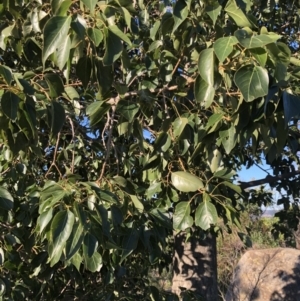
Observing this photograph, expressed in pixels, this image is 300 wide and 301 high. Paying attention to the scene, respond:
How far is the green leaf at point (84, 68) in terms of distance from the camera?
59.8 inches

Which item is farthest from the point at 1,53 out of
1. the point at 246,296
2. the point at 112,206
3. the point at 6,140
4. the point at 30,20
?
the point at 246,296

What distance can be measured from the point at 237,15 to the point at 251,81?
0.33 metres

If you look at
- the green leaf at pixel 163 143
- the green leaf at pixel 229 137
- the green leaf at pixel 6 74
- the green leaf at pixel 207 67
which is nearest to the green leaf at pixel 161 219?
the green leaf at pixel 163 143

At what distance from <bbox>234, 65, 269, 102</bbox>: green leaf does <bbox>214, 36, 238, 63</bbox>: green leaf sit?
2.2 inches

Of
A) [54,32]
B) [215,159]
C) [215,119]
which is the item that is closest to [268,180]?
[215,159]

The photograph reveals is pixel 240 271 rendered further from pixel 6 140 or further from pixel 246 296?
pixel 6 140

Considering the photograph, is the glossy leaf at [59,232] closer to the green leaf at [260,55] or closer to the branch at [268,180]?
the green leaf at [260,55]

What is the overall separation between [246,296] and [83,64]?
576cm

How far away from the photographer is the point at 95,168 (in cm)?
260

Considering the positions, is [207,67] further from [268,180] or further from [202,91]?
[268,180]

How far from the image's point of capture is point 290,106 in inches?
48.4

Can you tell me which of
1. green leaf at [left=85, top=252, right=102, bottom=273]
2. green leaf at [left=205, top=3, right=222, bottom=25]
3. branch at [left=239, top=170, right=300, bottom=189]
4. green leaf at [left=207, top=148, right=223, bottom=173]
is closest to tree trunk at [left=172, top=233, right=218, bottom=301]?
branch at [left=239, top=170, right=300, bottom=189]

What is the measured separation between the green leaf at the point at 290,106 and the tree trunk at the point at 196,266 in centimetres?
247

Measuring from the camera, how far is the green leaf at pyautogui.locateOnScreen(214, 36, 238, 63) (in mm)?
1225
